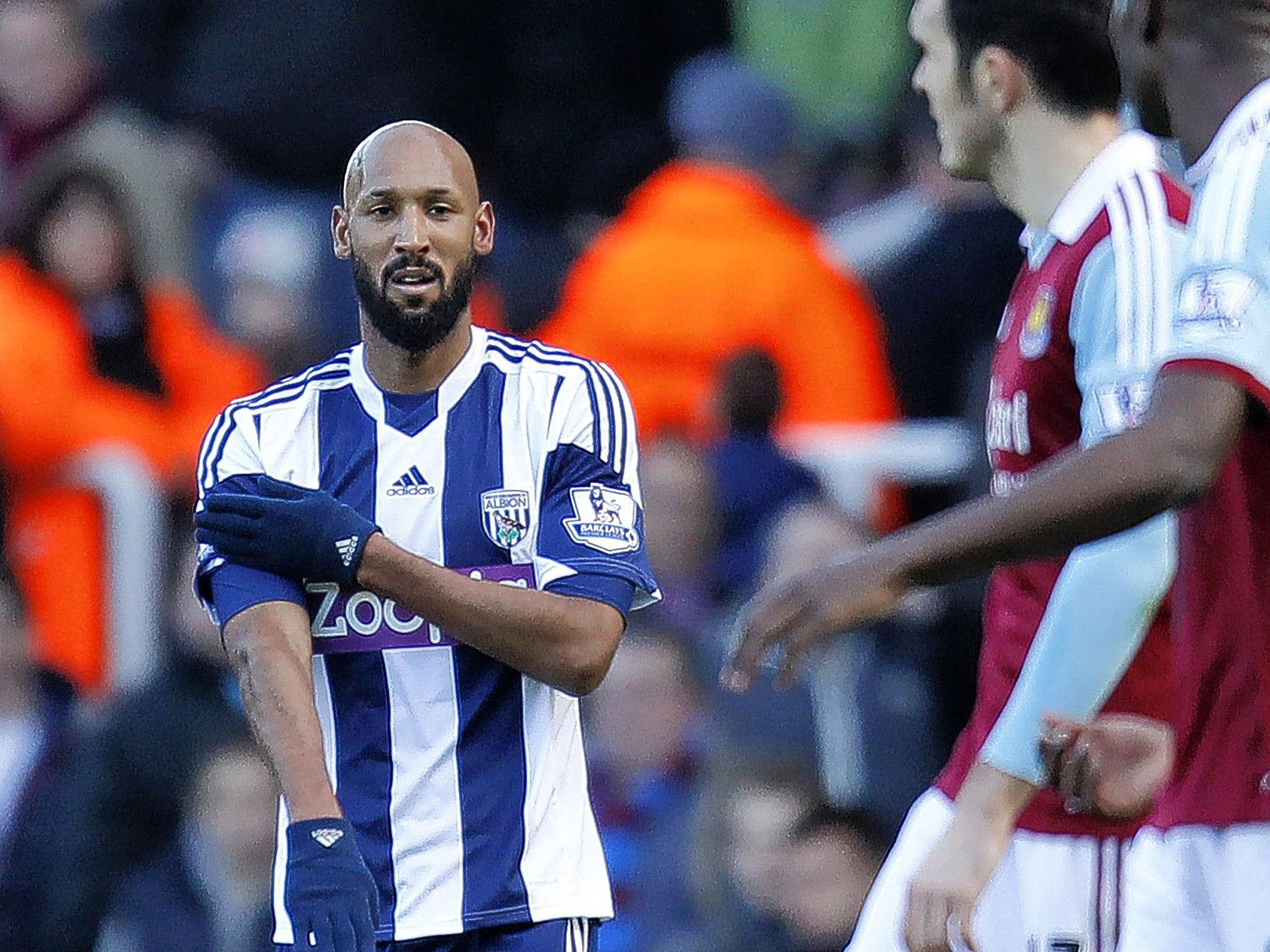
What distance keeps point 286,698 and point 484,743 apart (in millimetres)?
368

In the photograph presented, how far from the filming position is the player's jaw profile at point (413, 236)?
13.6 ft

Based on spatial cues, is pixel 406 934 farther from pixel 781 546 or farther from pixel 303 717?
pixel 781 546

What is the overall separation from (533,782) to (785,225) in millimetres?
3511

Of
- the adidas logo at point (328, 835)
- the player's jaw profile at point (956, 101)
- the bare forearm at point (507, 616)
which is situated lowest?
the adidas logo at point (328, 835)

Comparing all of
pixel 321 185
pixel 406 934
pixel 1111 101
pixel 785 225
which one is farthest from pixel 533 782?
pixel 321 185

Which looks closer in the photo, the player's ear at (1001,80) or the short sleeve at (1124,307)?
the short sleeve at (1124,307)

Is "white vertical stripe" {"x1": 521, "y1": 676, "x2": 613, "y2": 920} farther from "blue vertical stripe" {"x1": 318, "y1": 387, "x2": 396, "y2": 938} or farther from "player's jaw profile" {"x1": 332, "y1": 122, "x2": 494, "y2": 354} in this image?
"player's jaw profile" {"x1": 332, "y1": 122, "x2": 494, "y2": 354}

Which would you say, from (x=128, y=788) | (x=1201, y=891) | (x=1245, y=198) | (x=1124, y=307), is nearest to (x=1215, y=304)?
(x=1245, y=198)

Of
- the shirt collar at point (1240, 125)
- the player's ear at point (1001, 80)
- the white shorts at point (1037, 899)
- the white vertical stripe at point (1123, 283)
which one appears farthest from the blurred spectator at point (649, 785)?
the shirt collar at point (1240, 125)

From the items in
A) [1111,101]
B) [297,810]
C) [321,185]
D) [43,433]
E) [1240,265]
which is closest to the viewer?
[1240,265]

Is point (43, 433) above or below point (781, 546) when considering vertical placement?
above

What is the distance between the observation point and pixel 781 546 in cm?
700

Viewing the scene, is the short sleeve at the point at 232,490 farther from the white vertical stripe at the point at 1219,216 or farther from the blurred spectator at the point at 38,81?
the blurred spectator at the point at 38,81

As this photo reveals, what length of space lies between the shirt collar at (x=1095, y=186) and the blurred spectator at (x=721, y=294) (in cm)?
288
